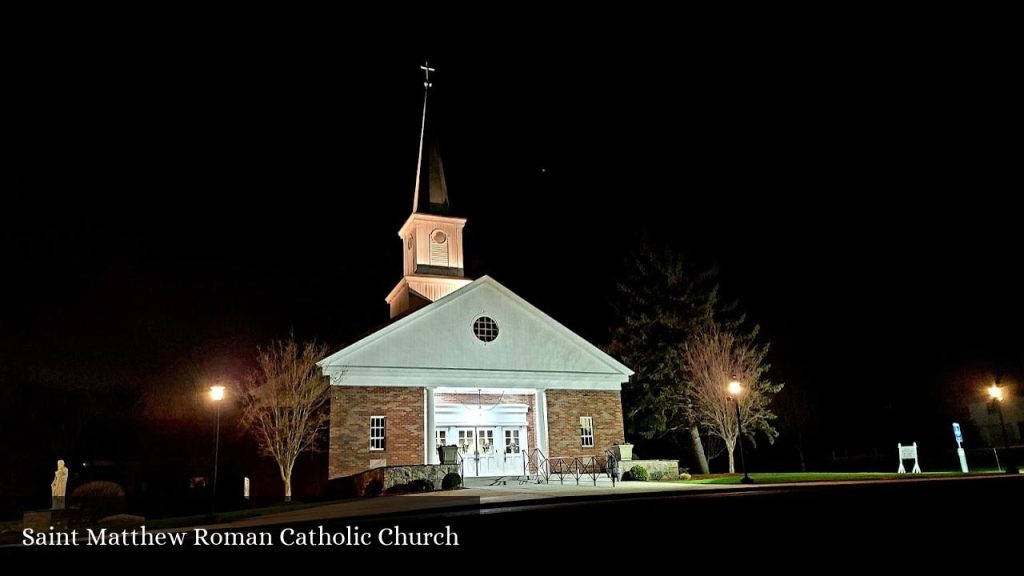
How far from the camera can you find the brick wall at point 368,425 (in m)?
23.0

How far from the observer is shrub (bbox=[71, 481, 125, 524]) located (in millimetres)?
17344

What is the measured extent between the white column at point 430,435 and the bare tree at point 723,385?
11505mm

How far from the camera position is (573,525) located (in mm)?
9688

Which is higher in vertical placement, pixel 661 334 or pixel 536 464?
pixel 661 334

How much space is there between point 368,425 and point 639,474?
893 cm

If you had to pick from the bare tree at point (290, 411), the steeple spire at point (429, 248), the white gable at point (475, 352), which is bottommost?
the bare tree at point (290, 411)

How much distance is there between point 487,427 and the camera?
26516 mm

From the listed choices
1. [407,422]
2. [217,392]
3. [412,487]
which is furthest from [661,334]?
[217,392]

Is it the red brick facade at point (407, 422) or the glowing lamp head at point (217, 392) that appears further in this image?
the red brick facade at point (407, 422)

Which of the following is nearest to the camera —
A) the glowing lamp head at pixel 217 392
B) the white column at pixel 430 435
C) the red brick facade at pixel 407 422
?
the glowing lamp head at pixel 217 392

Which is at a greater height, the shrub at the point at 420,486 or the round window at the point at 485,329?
the round window at the point at 485,329

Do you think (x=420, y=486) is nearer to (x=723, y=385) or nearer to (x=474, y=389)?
(x=474, y=389)

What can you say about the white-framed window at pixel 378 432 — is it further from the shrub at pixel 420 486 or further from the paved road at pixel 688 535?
the paved road at pixel 688 535

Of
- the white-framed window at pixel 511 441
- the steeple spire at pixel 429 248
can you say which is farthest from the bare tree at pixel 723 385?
the steeple spire at pixel 429 248
